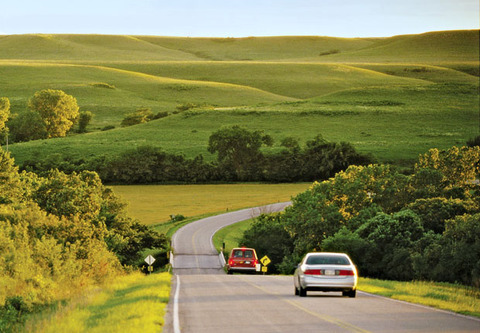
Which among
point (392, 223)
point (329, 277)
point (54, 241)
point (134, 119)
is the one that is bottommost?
point (134, 119)

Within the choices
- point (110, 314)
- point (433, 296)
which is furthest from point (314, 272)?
point (110, 314)

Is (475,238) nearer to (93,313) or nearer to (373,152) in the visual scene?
(93,313)

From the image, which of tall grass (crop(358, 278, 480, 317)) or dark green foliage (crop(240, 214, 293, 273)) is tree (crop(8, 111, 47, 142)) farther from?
tall grass (crop(358, 278, 480, 317))

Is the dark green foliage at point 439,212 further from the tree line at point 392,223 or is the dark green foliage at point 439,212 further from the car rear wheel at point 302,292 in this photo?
the car rear wheel at point 302,292

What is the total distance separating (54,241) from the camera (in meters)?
35.8

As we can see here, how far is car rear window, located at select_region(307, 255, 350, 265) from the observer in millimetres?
25828

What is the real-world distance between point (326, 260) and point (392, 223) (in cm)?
2314

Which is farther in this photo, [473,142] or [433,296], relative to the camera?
[473,142]

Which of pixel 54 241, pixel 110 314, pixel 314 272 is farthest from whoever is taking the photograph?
pixel 54 241

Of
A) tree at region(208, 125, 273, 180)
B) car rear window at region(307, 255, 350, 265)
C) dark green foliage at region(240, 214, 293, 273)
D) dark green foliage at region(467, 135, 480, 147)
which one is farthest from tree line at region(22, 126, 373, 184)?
car rear window at region(307, 255, 350, 265)

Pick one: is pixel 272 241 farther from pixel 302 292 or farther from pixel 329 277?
pixel 329 277

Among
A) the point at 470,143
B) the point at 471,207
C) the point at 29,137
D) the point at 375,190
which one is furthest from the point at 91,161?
the point at 471,207

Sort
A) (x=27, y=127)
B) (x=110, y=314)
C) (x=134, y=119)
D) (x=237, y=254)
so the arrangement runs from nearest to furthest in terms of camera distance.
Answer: (x=110, y=314) → (x=237, y=254) → (x=27, y=127) → (x=134, y=119)

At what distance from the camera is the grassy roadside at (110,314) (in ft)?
57.9
